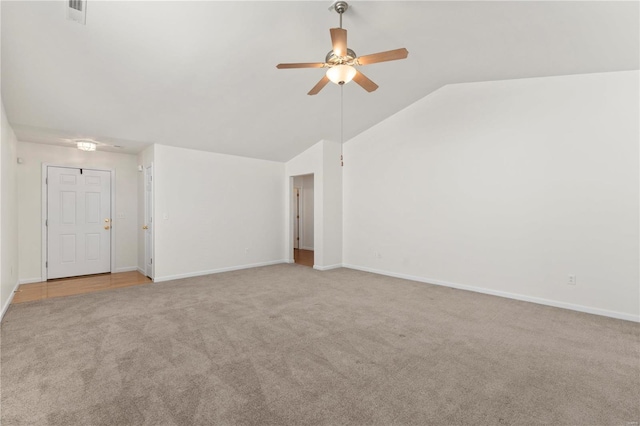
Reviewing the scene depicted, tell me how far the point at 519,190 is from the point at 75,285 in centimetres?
735

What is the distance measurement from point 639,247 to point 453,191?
7.46ft

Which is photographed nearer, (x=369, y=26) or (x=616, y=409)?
(x=616, y=409)

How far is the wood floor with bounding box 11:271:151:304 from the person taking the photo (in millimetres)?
4398

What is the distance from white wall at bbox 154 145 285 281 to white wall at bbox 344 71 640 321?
8.30ft

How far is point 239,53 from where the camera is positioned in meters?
3.37

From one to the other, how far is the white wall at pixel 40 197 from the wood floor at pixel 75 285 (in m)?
0.42

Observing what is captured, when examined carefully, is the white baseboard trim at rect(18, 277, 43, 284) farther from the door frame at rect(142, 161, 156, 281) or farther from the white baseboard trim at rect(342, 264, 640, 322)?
the white baseboard trim at rect(342, 264, 640, 322)

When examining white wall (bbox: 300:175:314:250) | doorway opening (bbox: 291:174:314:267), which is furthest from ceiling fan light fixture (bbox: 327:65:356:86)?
white wall (bbox: 300:175:314:250)

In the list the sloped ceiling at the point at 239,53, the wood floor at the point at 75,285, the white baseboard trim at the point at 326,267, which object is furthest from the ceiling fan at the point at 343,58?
the wood floor at the point at 75,285

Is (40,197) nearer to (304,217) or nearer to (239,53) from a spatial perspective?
(239,53)

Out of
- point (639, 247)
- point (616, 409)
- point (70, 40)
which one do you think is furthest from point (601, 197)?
point (70, 40)

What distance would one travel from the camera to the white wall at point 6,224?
3496 millimetres

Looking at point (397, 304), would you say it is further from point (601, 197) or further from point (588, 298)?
point (601, 197)

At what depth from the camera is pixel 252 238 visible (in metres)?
6.64
